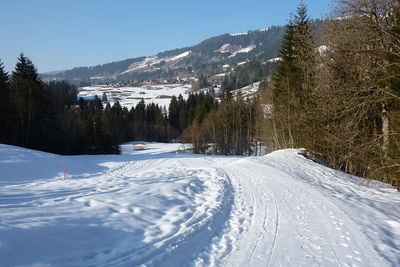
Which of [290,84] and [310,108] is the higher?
[290,84]

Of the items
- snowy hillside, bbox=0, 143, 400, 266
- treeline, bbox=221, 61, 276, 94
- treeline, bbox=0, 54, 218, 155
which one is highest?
treeline, bbox=221, 61, 276, 94

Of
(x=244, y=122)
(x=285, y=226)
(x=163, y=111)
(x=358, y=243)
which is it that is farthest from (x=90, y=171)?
(x=163, y=111)

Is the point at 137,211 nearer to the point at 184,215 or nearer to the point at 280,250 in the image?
the point at 184,215

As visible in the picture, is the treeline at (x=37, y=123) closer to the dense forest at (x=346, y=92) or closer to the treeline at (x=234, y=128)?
the treeline at (x=234, y=128)

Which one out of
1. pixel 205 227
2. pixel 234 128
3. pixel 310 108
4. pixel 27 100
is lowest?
pixel 205 227

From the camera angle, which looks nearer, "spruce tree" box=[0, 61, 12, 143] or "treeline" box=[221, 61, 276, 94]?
"spruce tree" box=[0, 61, 12, 143]

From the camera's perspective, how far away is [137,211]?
6793 millimetres

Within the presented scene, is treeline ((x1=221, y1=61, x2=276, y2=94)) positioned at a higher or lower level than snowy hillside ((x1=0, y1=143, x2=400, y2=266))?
higher

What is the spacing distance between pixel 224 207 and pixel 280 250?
290 centimetres

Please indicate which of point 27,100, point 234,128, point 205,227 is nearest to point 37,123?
point 27,100

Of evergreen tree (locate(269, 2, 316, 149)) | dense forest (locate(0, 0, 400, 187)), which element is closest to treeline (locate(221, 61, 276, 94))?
dense forest (locate(0, 0, 400, 187))

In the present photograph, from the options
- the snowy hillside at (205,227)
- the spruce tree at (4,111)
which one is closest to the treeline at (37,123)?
the spruce tree at (4,111)

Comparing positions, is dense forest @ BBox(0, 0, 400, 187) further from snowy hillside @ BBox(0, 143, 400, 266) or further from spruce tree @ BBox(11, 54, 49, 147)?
snowy hillside @ BBox(0, 143, 400, 266)

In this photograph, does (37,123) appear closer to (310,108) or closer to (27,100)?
(27,100)
